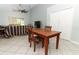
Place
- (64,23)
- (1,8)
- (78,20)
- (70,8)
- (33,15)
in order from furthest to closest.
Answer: (33,15) < (1,8) < (64,23) < (70,8) < (78,20)

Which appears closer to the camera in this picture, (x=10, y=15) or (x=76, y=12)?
(x=76, y=12)

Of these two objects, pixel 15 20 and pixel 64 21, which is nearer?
pixel 64 21

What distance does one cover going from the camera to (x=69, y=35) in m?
4.09

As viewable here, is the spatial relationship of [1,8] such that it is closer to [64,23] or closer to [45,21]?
[45,21]

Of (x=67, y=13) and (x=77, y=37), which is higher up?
(x=67, y=13)

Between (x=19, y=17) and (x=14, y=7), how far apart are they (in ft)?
3.12

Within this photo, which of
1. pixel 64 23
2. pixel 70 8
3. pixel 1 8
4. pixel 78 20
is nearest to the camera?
pixel 78 20

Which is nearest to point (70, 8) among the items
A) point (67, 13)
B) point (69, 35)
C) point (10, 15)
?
point (67, 13)

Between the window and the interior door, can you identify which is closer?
the interior door

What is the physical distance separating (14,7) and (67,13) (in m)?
4.57

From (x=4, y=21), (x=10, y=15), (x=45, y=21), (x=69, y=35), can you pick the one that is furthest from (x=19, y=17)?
(x=69, y=35)

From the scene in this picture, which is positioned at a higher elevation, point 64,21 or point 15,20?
point 15,20

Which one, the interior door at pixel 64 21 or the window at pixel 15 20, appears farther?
the window at pixel 15 20
